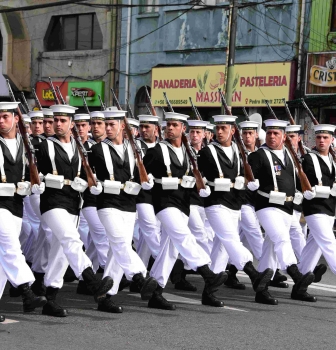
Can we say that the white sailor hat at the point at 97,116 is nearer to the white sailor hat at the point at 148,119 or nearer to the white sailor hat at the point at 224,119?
the white sailor hat at the point at 148,119

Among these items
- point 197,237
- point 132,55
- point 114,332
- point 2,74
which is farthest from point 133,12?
point 114,332

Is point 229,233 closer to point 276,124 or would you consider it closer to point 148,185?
point 148,185

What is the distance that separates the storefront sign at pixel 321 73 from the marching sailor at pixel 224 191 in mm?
14126

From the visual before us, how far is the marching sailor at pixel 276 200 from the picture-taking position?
10336mm

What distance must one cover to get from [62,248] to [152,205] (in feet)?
7.13

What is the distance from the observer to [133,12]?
29.8 m

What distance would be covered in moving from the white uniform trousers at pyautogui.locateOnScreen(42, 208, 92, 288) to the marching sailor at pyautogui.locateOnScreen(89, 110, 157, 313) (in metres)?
0.38

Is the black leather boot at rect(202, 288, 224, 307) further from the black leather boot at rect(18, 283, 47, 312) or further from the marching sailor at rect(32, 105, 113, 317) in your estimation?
the black leather boot at rect(18, 283, 47, 312)

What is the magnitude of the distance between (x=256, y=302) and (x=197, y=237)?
1431 millimetres

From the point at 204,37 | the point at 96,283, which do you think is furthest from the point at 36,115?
the point at 204,37

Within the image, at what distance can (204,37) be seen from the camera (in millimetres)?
27891

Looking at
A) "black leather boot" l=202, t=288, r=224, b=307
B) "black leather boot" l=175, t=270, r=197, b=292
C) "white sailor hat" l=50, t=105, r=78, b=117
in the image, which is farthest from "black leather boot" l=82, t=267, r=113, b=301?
"black leather boot" l=175, t=270, r=197, b=292

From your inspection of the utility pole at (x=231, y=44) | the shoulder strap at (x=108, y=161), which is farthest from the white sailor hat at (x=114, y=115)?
the utility pole at (x=231, y=44)

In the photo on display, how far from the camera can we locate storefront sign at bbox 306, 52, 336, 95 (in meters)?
24.4
